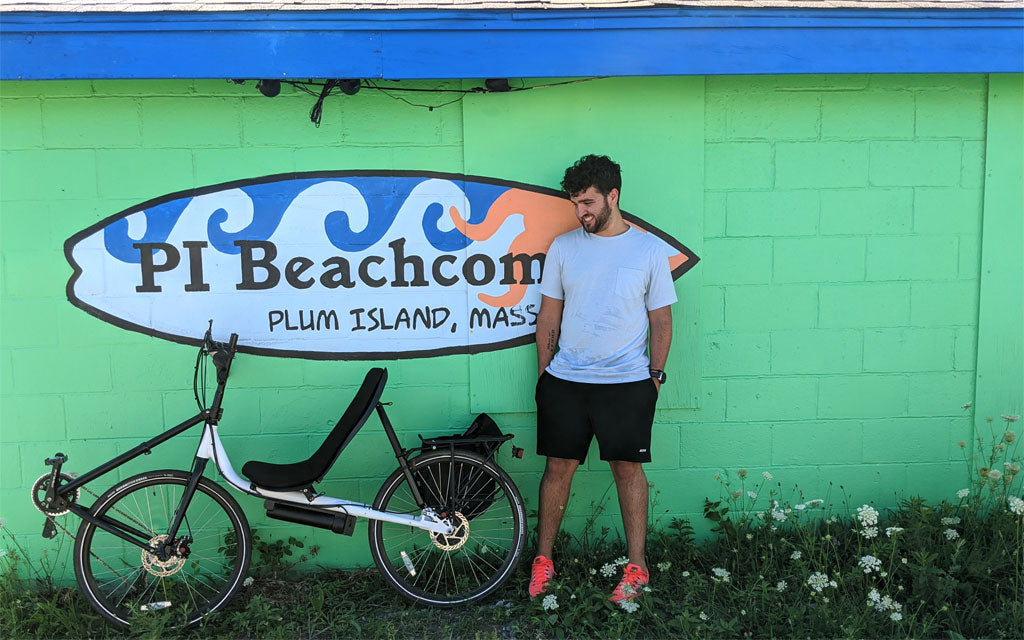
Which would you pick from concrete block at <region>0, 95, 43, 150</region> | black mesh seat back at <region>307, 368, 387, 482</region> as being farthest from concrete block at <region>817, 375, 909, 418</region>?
concrete block at <region>0, 95, 43, 150</region>

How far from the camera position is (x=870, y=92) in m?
4.41

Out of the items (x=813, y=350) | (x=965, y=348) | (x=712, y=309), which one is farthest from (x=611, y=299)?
(x=965, y=348)

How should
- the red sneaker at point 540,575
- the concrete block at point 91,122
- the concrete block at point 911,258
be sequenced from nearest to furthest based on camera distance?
the red sneaker at point 540,575
the concrete block at point 91,122
the concrete block at point 911,258

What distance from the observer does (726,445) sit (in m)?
4.57

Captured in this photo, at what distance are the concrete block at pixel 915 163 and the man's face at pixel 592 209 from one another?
1639mm

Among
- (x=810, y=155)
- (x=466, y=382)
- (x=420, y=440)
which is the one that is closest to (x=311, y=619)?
(x=420, y=440)

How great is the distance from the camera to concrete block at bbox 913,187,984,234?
448 cm

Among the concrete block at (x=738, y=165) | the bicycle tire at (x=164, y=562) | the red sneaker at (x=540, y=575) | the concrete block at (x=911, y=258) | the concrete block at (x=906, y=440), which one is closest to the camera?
the bicycle tire at (x=164, y=562)

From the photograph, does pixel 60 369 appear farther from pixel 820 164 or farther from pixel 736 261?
pixel 820 164

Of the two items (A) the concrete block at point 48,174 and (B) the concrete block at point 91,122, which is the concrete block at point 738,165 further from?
(A) the concrete block at point 48,174

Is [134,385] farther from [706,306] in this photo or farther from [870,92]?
[870,92]

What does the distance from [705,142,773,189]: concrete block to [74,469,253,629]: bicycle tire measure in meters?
3.11

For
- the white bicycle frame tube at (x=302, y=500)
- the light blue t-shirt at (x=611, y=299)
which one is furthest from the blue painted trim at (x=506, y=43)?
the white bicycle frame tube at (x=302, y=500)

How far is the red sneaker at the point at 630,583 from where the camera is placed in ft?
12.9
